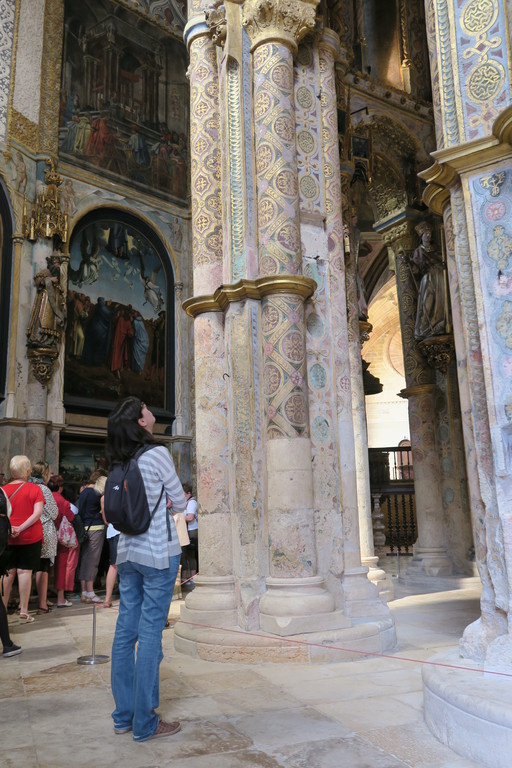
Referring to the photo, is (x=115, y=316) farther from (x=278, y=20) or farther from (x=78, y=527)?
(x=278, y=20)

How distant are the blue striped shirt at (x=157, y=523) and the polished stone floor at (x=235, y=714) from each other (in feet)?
2.75

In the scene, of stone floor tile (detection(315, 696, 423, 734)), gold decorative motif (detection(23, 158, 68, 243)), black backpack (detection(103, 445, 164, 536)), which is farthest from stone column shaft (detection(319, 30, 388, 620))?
gold decorative motif (detection(23, 158, 68, 243))

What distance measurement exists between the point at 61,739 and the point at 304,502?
2.63 m

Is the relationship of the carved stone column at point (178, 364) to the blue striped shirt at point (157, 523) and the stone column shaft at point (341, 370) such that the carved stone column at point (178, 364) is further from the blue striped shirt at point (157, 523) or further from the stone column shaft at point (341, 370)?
the blue striped shirt at point (157, 523)

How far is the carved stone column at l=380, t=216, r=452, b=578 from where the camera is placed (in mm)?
10898

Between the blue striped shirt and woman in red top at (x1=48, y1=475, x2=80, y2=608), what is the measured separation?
214 inches

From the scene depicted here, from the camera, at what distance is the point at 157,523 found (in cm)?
326

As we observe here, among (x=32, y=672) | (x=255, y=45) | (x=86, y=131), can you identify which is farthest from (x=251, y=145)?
(x=86, y=131)

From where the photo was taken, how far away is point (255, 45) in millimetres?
6129

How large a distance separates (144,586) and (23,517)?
11.1 ft

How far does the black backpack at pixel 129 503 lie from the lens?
3.22 m

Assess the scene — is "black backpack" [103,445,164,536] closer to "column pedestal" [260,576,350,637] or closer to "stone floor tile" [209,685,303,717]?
"stone floor tile" [209,685,303,717]

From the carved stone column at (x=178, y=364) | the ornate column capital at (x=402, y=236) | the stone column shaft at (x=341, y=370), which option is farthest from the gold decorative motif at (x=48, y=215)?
the stone column shaft at (x=341, y=370)

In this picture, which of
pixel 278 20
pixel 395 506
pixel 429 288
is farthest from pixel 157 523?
pixel 395 506
